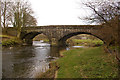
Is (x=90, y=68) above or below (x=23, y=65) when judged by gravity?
above

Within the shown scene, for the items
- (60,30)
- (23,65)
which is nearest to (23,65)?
(23,65)

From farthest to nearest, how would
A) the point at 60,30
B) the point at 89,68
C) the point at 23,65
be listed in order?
1. the point at 60,30
2. the point at 23,65
3. the point at 89,68

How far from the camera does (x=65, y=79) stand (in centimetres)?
496

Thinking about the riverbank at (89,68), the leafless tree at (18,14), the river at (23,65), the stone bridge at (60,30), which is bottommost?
the river at (23,65)

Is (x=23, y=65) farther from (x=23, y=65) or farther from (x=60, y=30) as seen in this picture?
(x=60, y=30)

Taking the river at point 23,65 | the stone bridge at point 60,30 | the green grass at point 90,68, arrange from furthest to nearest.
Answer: the stone bridge at point 60,30
the river at point 23,65
the green grass at point 90,68

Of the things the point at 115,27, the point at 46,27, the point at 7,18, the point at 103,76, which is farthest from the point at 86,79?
the point at 7,18

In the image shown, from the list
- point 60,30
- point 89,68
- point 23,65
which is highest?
point 60,30

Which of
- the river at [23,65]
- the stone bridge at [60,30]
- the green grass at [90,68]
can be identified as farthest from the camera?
the stone bridge at [60,30]

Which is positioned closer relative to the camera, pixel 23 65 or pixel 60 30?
pixel 23 65

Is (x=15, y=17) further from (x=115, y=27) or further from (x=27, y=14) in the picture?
(x=115, y=27)

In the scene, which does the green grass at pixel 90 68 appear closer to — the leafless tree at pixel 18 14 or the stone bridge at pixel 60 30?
the stone bridge at pixel 60 30

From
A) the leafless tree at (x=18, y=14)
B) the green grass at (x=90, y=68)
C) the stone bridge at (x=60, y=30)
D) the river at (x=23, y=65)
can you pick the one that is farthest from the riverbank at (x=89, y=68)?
the leafless tree at (x=18, y=14)

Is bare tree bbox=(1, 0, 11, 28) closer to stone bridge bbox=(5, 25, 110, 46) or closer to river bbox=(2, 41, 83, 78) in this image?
stone bridge bbox=(5, 25, 110, 46)
